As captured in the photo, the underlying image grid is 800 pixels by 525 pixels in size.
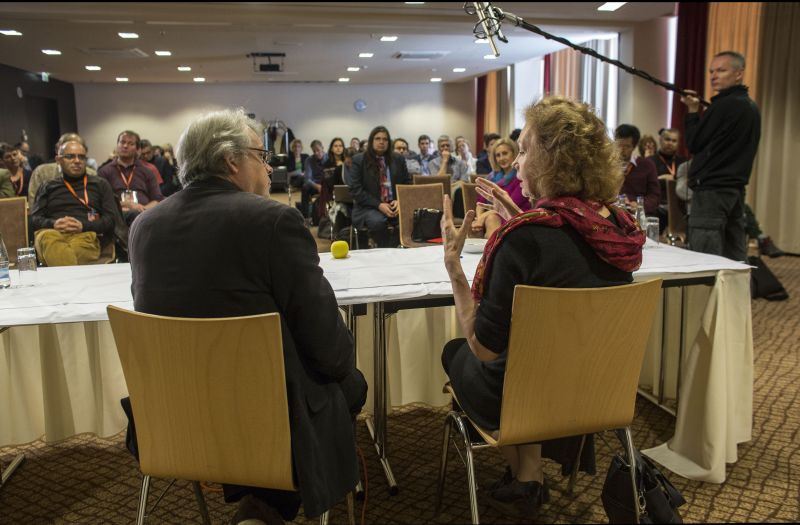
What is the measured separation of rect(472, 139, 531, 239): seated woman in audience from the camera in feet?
9.71

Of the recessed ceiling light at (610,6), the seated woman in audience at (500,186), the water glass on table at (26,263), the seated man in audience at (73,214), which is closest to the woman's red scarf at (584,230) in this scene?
the seated woman in audience at (500,186)

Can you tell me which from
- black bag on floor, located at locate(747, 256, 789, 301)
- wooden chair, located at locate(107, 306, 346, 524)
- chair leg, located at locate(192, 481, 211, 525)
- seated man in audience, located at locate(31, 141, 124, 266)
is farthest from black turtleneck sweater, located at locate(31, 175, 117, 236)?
black bag on floor, located at locate(747, 256, 789, 301)

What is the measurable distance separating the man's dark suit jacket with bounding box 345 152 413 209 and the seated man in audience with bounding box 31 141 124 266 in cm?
219

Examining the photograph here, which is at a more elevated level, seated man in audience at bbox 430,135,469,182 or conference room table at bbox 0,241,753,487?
seated man in audience at bbox 430,135,469,182

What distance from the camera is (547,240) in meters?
1.52

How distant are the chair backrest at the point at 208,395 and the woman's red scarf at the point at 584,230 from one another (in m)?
0.58

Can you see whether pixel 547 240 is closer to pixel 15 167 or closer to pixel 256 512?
pixel 256 512

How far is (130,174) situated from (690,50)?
22.4 ft

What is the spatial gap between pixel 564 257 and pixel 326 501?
805mm

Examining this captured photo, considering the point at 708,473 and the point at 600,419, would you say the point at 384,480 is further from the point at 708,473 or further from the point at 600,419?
the point at 708,473

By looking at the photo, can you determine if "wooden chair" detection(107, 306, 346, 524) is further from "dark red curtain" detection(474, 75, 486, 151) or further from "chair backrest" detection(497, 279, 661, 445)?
"dark red curtain" detection(474, 75, 486, 151)

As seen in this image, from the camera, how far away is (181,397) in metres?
1.37

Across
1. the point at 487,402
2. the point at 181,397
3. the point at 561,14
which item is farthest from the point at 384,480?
the point at 561,14

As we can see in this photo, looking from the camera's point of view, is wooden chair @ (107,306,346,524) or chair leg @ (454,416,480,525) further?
chair leg @ (454,416,480,525)
